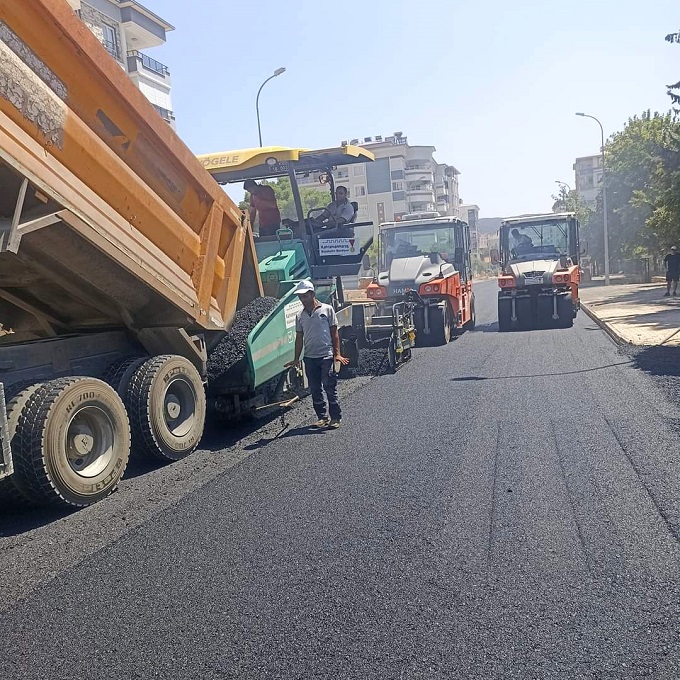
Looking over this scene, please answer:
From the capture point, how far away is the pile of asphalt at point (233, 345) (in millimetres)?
7090

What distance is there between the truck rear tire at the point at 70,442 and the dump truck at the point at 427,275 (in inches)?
281

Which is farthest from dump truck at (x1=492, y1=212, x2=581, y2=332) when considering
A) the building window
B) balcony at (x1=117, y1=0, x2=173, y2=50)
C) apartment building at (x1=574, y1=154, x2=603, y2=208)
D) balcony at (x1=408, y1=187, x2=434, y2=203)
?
apartment building at (x1=574, y1=154, x2=603, y2=208)

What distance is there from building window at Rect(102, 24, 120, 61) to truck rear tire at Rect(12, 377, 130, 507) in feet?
95.0

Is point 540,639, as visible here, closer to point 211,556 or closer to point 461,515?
point 461,515

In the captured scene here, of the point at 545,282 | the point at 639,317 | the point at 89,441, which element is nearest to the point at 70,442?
the point at 89,441

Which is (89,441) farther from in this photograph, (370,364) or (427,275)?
(427,275)

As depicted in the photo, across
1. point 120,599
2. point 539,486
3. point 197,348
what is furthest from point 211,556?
point 197,348

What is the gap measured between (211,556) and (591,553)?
2089mm

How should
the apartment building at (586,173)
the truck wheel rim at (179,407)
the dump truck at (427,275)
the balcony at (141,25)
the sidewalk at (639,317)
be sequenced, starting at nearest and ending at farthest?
the truck wheel rim at (179,407), the sidewalk at (639,317), the dump truck at (427,275), the balcony at (141,25), the apartment building at (586,173)

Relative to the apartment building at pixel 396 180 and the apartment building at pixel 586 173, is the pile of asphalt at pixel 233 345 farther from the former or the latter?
the apartment building at pixel 586 173

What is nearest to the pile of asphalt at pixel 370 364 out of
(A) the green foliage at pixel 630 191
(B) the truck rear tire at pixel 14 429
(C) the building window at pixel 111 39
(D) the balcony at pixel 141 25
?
(B) the truck rear tire at pixel 14 429

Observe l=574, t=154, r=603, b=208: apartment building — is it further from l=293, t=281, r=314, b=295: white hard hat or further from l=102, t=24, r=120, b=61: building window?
l=293, t=281, r=314, b=295: white hard hat

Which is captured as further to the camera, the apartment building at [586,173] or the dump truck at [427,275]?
the apartment building at [586,173]

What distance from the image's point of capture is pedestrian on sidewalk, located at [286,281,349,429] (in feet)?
24.0
